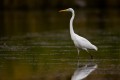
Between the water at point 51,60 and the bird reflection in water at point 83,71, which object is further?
the water at point 51,60

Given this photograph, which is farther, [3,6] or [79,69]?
[3,6]

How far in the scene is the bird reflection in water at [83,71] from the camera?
508 inches

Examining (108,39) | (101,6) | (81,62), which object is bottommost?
(101,6)

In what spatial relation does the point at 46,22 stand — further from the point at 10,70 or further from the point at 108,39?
the point at 10,70

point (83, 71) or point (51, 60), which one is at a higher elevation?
point (83, 71)

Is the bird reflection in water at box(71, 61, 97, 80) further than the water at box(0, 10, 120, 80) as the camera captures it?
No

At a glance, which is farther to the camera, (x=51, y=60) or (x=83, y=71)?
(x=51, y=60)

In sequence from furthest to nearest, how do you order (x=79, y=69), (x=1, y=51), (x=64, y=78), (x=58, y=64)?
(x=1, y=51) → (x=58, y=64) → (x=79, y=69) → (x=64, y=78)

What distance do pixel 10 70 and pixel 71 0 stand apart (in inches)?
1634

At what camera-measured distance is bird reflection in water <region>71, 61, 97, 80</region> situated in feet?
42.3

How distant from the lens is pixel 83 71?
13992 mm

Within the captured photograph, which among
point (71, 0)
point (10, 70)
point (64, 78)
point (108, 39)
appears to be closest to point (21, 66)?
point (10, 70)

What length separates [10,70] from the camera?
571 inches

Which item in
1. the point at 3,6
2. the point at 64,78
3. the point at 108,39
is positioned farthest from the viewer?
the point at 3,6
